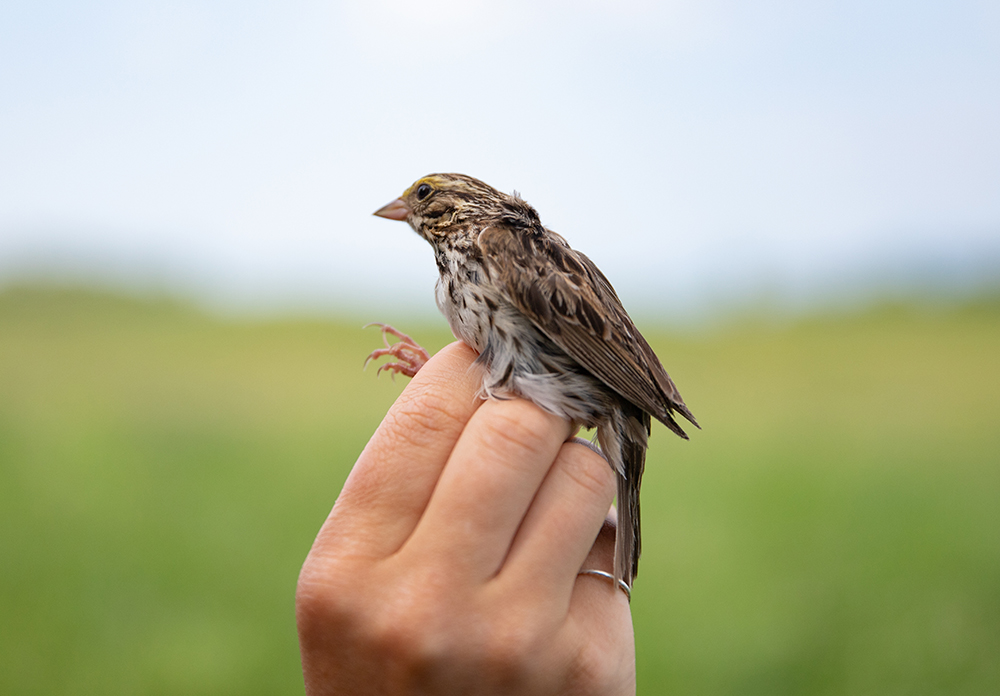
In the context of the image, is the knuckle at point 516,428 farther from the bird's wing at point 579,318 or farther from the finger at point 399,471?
the bird's wing at point 579,318

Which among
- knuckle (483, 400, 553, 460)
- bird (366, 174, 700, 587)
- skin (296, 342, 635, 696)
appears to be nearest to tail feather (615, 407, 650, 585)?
bird (366, 174, 700, 587)

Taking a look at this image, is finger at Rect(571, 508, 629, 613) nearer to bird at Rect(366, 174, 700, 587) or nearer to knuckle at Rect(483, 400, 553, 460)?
bird at Rect(366, 174, 700, 587)

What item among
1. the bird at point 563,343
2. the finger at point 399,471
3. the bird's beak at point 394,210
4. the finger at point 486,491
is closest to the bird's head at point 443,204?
the bird's beak at point 394,210

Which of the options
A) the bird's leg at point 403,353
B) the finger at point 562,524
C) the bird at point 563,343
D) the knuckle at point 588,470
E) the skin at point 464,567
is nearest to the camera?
the skin at point 464,567

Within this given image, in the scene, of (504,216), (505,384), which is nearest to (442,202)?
(504,216)

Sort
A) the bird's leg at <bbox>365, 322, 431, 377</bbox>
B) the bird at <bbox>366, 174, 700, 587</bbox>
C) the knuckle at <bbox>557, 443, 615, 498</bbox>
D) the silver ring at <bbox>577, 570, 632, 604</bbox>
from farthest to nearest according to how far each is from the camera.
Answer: the bird's leg at <bbox>365, 322, 431, 377</bbox> → the bird at <bbox>366, 174, 700, 587</bbox> → the silver ring at <bbox>577, 570, 632, 604</bbox> → the knuckle at <bbox>557, 443, 615, 498</bbox>

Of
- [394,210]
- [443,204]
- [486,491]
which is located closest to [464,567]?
[486,491]

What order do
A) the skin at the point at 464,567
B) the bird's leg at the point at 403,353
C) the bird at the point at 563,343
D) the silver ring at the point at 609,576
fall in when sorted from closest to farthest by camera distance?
the skin at the point at 464,567 → the silver ring at the point at 609,576 → the bird at the point at 563,343 → the bird's leg at the point at 403,353
